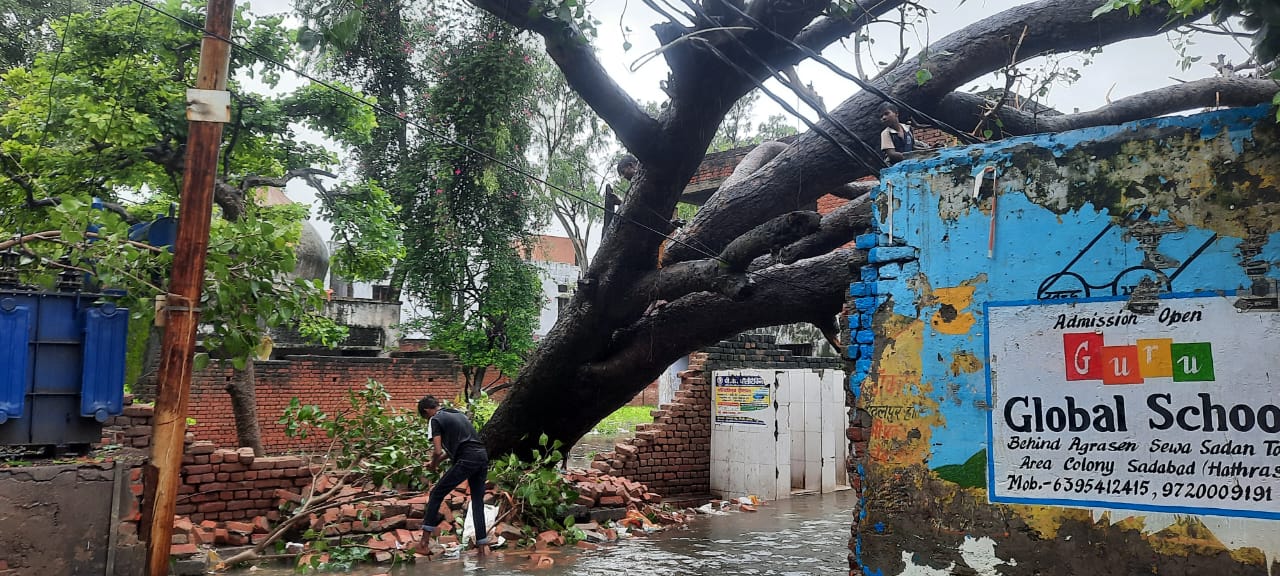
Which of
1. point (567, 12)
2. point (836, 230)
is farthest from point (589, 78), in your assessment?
point (836, 230)

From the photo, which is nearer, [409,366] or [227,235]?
[227,235]

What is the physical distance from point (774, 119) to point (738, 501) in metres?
19.2

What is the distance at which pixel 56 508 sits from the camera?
16.0 feet

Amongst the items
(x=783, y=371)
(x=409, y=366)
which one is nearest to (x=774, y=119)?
(x=409, y=366)

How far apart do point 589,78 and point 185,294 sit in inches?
122

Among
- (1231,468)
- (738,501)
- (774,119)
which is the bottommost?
(738,501)

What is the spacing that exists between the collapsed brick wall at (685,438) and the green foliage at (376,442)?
2.82 meters

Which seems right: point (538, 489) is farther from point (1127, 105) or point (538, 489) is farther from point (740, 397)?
point (1127, 105)

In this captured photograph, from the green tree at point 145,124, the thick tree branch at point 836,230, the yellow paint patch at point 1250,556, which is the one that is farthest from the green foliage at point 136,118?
the yellow paint patch at point 1250,556

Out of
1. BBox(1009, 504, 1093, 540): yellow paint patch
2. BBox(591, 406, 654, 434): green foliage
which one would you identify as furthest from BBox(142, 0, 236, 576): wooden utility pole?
BBox(591, 406, 654, 434): green foliage

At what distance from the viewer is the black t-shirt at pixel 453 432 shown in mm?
7133

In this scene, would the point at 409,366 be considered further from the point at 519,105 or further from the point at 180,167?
the point at 180,167

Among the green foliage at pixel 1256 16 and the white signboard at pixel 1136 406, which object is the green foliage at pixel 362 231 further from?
the green foliage at pixel 1256 16

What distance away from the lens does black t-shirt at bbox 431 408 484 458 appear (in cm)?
713
